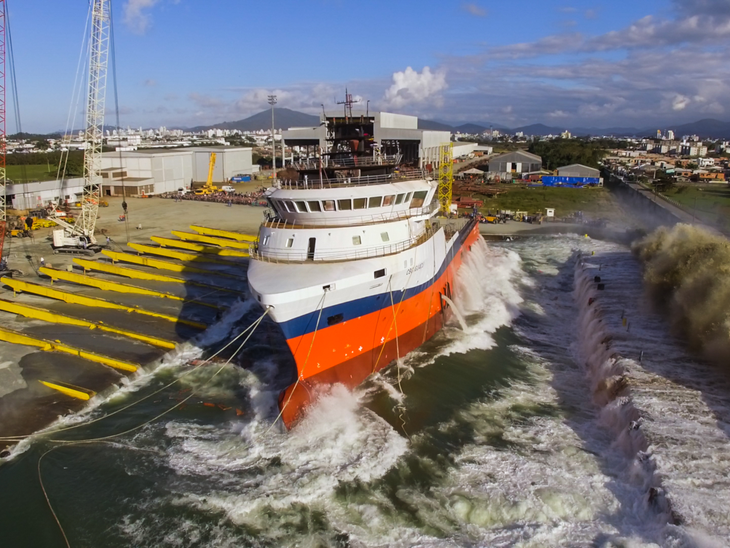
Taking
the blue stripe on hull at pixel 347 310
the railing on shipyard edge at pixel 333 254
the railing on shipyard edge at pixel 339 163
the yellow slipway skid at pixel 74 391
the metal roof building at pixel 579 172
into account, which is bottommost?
the yellow slipway skid at pixel 74 391

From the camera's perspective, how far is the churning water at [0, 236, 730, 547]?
11.2 metres

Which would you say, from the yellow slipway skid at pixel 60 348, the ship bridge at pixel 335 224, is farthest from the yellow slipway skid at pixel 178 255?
the ship bridge at pixel 335 224

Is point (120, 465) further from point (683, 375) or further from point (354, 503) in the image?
point (683, 375)

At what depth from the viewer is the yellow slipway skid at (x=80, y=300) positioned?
2380 cm

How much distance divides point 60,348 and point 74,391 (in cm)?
390

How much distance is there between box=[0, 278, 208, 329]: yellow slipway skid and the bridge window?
1132 centimetres

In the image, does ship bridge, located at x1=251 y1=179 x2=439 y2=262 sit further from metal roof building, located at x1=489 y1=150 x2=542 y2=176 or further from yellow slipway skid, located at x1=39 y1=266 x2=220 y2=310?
metal roof building, located at x1=489 y1=150 x2=542 y2=176

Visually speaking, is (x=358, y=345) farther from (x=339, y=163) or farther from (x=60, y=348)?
(x=60, y=348)

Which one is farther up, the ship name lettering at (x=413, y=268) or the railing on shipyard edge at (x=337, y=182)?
the railing on shipyard edge at (x=337, y=182)

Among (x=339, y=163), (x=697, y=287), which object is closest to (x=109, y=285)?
A: (x=339, y=163)

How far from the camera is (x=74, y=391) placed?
16.8 m

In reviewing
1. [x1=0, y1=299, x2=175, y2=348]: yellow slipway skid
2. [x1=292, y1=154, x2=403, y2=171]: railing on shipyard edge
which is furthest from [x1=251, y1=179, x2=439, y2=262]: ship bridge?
[x1=0, y1=299, x2=175, y2=348]: yellow slipway skid

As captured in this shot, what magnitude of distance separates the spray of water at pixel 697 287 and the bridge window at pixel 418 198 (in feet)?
38.4

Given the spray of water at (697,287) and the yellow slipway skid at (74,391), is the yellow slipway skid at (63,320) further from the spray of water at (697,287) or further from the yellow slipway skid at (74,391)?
the spray of water at (697,287)
